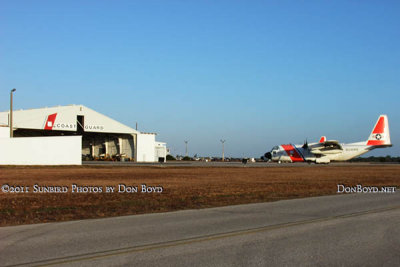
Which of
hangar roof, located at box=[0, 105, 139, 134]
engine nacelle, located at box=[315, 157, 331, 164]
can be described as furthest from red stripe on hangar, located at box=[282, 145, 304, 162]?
hangar roof, located at box=[0, 105, 139, 134]

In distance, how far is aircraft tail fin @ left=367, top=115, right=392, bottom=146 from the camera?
82.3m

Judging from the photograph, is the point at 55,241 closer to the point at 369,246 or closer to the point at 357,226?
the point at 369,246

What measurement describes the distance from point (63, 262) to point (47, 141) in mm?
47313

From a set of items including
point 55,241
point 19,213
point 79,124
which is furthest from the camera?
point 79,124

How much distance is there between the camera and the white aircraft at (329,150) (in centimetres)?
8144

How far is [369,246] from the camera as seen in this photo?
810 cm

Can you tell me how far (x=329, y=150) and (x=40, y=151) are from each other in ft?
174

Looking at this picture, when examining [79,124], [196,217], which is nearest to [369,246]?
[196,217]

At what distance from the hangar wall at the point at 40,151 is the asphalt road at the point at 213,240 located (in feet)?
135

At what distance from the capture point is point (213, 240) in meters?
8.59

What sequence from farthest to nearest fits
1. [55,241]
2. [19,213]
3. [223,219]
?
[19,213]
[223,219]
[55,241]

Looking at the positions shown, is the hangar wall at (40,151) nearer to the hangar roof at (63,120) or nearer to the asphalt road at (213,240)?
the hangar roof at (63,120)

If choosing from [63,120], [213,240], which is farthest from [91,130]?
[213,240]

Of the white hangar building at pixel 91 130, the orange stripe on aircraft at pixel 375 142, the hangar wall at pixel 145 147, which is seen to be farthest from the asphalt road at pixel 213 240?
the orange stripe on aircraft at pixel 375 142
